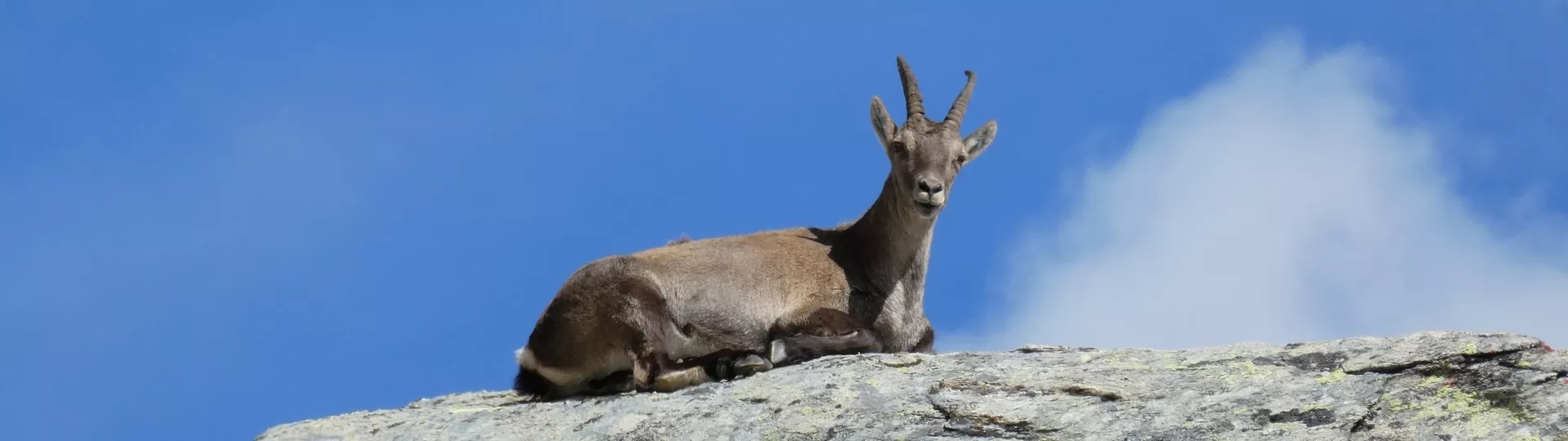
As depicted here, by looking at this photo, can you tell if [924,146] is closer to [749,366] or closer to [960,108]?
[960,108]

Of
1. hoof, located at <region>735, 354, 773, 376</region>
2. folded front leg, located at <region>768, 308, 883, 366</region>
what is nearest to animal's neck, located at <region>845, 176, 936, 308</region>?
folded front leg, located at <region>768, 308, 883, 366</region>

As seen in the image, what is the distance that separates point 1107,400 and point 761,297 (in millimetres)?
3392

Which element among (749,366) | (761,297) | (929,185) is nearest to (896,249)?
(929,185)

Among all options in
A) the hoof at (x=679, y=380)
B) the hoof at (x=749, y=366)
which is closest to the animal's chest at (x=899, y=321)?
the hoof at (x=749, y=366)

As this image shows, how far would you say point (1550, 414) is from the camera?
662cm

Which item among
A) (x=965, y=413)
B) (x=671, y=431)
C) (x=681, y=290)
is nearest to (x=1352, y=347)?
(x=965, y=413)

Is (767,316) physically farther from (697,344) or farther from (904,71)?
(904,71)

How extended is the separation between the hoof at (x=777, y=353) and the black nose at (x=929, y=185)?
1660mm

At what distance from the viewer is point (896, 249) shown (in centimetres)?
1150

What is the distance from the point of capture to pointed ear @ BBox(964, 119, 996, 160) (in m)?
12.1

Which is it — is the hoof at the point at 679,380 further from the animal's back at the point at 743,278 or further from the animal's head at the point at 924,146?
the animal's head at the point at 924,146

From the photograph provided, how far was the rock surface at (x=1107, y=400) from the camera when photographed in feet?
22.8

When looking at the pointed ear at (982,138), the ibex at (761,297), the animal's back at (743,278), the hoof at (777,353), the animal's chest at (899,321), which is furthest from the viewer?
the pointed ear at (982,138)

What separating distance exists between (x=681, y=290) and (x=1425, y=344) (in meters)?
4.75
